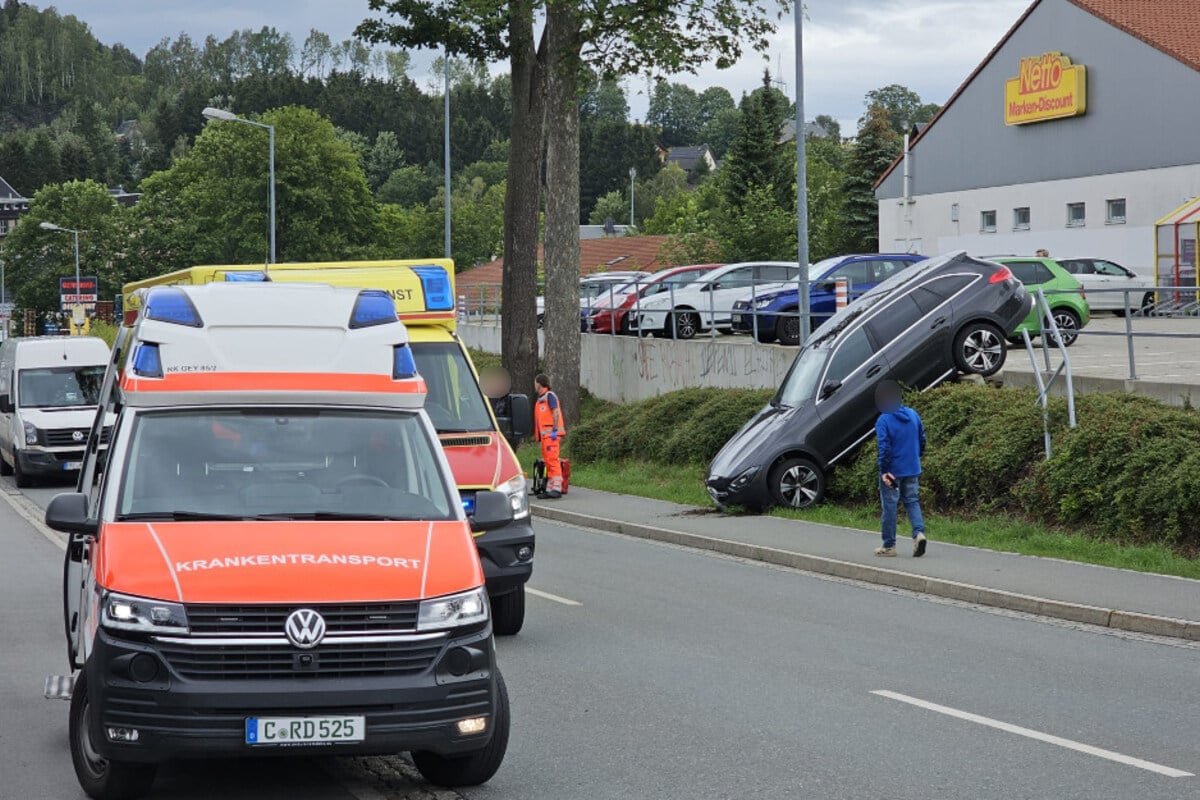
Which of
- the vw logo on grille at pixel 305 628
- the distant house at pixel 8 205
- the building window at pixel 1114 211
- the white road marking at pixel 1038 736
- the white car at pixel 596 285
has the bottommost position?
the white road marking at pixel 1038 736

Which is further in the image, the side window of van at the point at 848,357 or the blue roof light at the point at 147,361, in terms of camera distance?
the side window of van at the point at 848,357

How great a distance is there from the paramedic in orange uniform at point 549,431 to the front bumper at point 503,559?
12215 mm

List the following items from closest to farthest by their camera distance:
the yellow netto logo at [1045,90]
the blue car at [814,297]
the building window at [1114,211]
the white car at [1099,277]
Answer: the blue car at [814,297] → the white car at [1099,277] → the building window at [1114,211] → the yellow netto logo at [1045,90]

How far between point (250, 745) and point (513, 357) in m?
26.7

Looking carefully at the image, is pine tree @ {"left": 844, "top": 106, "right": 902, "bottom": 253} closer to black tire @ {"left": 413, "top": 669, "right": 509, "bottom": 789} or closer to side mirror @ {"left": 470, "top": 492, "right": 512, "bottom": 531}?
side mirror @ {"left": 470, "top": 492, "right": 512, "bottom": 531}

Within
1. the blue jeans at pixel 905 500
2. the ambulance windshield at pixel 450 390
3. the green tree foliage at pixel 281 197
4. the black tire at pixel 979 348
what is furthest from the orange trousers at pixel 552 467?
the green tree foliage at pixel 281 197

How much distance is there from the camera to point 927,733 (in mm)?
8375

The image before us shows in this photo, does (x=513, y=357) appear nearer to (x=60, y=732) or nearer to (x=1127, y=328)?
(x=1127, y=328)

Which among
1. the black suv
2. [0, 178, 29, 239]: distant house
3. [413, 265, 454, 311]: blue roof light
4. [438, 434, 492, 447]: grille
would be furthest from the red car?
[0, 178, 29, 239]: distant house

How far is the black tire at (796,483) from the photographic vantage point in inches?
812

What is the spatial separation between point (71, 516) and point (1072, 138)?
49.7 metres

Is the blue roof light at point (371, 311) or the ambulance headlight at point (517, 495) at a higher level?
the blue roof light at point (371, 311)

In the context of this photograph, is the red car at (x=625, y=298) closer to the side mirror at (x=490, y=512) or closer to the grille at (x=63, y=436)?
the grille at (x=63, y=436)

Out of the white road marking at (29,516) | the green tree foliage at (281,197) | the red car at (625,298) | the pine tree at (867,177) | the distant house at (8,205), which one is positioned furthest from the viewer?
the distant house at (8,205)
